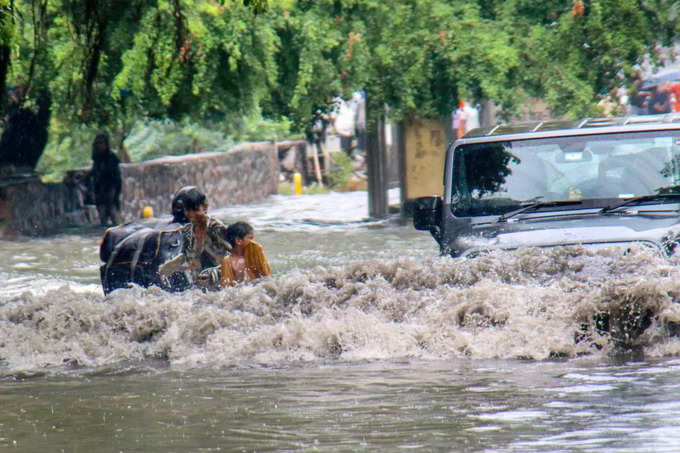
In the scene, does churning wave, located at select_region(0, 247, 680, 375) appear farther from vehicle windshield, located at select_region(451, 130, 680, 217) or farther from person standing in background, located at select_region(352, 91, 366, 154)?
person standing in background, located at select_region(352, 91, 366, 154)

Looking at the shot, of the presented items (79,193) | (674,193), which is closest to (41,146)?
(79,193)

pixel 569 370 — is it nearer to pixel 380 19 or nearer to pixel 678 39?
pixel 380 19

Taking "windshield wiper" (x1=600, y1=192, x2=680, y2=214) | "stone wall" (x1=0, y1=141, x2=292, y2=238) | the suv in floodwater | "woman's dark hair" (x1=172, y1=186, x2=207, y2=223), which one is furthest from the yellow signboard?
"windshield wiper" (x1=600, y1=192, x2=680, y2=214)

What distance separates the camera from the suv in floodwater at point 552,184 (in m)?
9.42

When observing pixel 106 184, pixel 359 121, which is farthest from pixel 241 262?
pixel 359 121

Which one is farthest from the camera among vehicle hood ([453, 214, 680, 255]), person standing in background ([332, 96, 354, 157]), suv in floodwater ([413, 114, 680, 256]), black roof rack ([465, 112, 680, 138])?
person standing in background ([332, 96, 354, 157])

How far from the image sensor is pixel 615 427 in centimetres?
625

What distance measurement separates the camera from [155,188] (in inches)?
1041

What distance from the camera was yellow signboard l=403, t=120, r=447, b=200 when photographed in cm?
2259

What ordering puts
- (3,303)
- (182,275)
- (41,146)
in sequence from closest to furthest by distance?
1. (182,275)
2. (3,303)
3. (41,146)

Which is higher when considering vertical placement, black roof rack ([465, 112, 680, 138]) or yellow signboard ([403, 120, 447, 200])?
black roof rack ([465, 112, 680, 138])

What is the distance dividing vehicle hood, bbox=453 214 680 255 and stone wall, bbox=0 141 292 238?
13387 mm

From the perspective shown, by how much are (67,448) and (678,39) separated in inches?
668

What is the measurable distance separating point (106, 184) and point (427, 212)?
14.2 metres
